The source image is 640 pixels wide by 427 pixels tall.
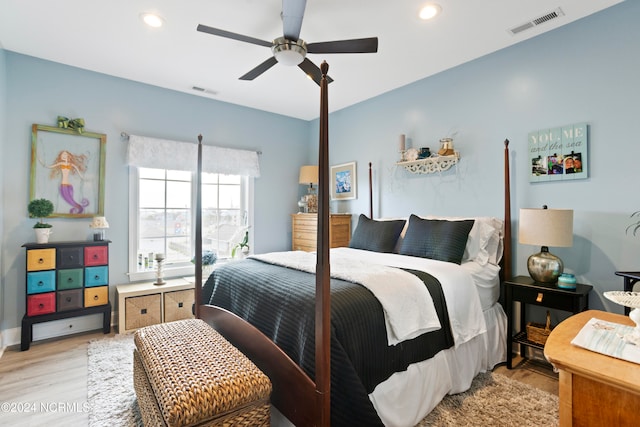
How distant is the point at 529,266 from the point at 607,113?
124 centimetres

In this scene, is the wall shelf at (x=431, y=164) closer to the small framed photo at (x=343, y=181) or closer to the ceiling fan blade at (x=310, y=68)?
the small framed photo at (x=343, y=181)

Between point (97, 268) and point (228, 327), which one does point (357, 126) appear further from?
point (97, 268)

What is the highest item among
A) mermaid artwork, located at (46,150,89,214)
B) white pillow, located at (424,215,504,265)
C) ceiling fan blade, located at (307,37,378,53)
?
ceiling fan blade, located at (307,37,378,53)

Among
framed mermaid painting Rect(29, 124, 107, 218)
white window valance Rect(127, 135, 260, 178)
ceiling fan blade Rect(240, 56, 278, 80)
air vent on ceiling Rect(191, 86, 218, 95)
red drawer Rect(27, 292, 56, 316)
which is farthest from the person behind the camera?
air vent on ceiling Rect(191, 86, 218, 95)

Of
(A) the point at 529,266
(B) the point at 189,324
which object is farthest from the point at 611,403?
(B) the point at 189,324

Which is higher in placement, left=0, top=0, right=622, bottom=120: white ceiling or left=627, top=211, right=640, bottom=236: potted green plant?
left=0, top=0, right=622, bottom=120: white ceiling

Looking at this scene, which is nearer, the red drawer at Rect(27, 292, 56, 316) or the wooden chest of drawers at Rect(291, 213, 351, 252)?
the red drawer at Rect(27, 292, 56, 316)

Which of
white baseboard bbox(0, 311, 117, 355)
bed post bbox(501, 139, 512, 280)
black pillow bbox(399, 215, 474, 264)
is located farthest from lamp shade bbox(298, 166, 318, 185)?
white baseboard bbox(0, 311, 117, 355)

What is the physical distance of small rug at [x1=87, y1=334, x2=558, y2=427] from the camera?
Result: 1803 mm

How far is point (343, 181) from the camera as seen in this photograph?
448cm

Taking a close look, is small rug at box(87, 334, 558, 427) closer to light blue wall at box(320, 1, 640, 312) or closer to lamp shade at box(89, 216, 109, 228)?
light blue wall at box(320, 1, 640, 312)

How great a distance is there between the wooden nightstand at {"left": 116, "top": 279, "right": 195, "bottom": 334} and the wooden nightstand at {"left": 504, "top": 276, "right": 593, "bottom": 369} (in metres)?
3.11

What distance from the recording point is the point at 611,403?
3.51 ft

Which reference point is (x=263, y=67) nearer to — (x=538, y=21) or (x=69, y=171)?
(x=538, y=21)
